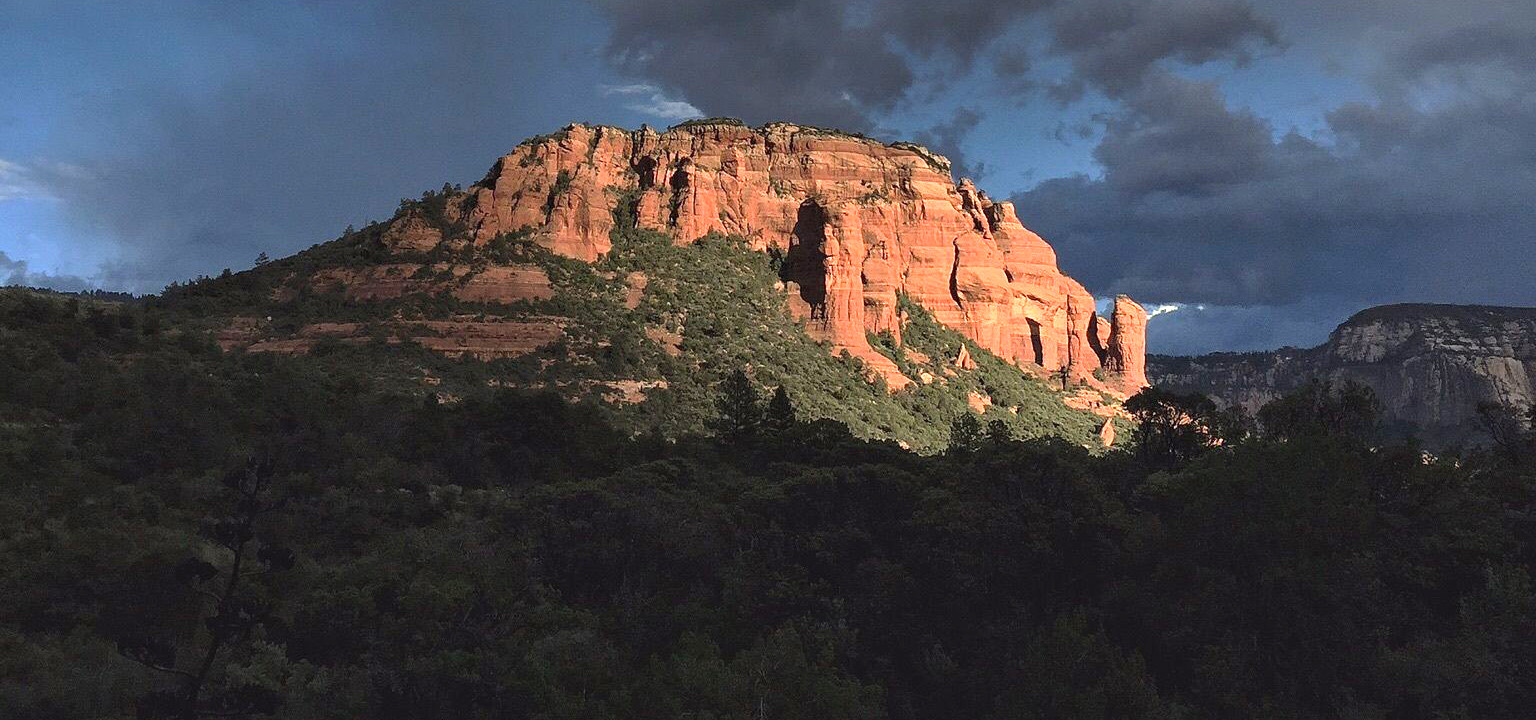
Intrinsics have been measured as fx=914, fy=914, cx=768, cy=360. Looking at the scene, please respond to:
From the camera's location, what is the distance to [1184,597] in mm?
21438

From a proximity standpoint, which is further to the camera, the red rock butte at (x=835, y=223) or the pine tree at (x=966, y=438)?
the red rock butte at (x=835, y=223)

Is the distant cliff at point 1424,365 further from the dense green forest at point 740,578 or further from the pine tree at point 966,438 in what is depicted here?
the dense green forest at point 740,578

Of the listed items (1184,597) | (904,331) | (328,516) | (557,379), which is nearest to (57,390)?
(328,516)

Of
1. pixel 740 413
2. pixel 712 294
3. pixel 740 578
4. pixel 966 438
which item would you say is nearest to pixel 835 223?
pixel 712 294

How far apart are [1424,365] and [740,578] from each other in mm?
172028

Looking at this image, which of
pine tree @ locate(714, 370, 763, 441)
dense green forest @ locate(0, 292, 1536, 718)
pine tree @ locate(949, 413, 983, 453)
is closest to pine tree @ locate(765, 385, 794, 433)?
pine tree @ locate(714, 370, 763, 441)

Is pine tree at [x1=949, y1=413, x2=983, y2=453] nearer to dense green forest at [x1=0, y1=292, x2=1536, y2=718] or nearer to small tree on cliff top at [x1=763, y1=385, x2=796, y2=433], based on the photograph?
dense green forest at [x1=0, y1=292, x2=1536, y2=718]

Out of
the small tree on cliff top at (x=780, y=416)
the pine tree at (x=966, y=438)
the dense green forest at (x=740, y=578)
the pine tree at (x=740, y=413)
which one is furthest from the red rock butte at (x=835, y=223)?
the dense green forest at (x=740, y=578)

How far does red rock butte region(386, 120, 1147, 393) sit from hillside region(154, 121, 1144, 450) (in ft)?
0.92

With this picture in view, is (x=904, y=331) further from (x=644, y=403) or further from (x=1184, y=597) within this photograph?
(x=1184, y=597)

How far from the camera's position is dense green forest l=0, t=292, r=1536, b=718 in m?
16.3

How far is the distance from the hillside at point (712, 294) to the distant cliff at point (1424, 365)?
54.7m

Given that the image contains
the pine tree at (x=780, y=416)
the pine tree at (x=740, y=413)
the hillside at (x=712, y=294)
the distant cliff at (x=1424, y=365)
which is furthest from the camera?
the distant cliff at (x=1424, y=365)

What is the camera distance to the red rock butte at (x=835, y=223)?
272ft
